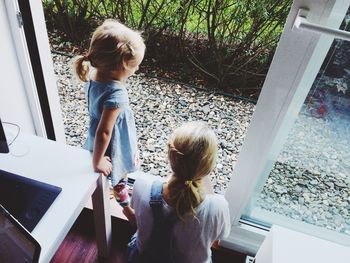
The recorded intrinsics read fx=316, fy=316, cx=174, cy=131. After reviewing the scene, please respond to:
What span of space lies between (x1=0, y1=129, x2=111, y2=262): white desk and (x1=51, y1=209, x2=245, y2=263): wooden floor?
0.44 m

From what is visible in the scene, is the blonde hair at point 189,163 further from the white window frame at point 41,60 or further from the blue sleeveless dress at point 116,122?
the white window frame at point 41,60

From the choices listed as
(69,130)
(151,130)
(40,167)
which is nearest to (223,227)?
(40,167)

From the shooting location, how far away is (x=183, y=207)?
0.88 metres

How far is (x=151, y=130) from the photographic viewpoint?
2.17 m

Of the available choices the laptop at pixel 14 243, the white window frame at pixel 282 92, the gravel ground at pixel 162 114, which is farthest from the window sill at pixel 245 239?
the laptop at pixel 14 243

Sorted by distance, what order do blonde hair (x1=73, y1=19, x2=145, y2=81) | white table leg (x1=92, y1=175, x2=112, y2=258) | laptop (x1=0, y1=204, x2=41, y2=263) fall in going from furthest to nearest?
white table leg (x1=92, y1=175, x2=112, y2=258), blonde hair (x1=73, y1=19, x2=145, y2=81), laptop (x1=0, y1=204, x2=41, y2=263)

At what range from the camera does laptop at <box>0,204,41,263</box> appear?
65cm

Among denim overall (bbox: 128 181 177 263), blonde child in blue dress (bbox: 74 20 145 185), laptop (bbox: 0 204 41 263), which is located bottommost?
denim overall (bbox: 128 181 177 263)

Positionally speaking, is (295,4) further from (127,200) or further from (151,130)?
(151,130)

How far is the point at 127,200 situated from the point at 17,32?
80 centimetres

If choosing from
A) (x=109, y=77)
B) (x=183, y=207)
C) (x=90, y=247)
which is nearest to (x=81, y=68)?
(x=109, y=77)

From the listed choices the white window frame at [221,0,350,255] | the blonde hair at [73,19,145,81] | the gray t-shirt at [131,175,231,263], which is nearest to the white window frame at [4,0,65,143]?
the blonde hair at [73,19,145,81]

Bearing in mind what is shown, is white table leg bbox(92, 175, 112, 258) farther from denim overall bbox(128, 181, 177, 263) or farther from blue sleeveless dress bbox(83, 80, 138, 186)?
denim overall bbox(128, 181, 177, 263)

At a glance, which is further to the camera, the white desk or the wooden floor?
the wooden floor
